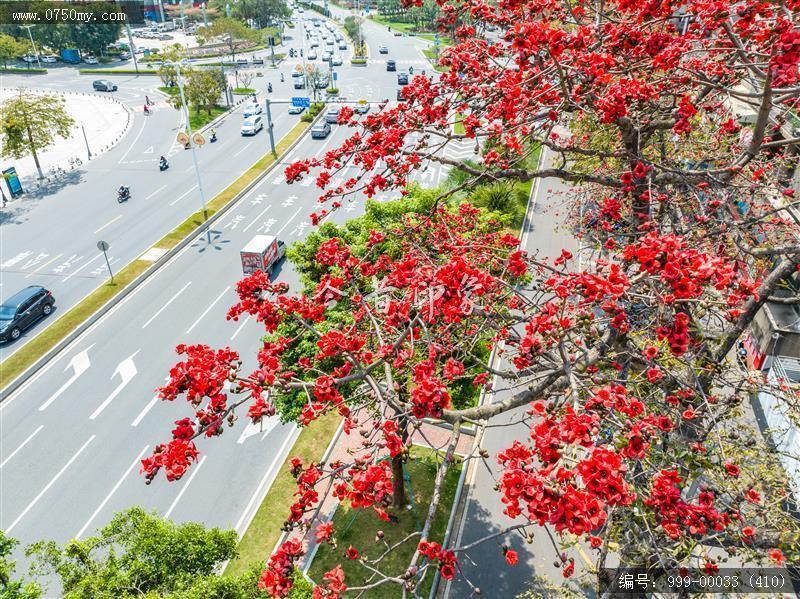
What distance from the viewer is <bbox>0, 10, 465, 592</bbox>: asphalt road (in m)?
16.6

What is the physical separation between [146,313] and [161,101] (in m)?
48.9

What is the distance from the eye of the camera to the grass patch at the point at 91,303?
2253 centimetres

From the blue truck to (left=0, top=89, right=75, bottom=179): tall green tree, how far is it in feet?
179

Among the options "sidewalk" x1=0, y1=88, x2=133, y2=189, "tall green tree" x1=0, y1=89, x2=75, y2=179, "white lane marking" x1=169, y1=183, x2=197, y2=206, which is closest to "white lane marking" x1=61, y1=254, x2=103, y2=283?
"white lane marking" x1=169, y1=183, x2=197, y2=206

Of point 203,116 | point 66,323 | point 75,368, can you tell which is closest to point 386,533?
point 75,368

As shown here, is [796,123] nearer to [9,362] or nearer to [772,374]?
[772,374]

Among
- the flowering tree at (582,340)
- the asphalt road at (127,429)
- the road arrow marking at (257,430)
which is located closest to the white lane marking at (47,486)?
the asphalt road at (127,429)

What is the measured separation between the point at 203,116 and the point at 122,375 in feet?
145

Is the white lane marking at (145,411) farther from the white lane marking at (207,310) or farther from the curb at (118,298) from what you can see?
the curb at (118,298)

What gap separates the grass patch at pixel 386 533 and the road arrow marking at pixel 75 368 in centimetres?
1355

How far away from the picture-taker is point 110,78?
7481 centimetres

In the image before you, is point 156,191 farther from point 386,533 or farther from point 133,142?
point 386,533

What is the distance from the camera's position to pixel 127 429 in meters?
19.5

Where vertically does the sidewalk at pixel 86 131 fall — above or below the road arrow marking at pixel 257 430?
above
